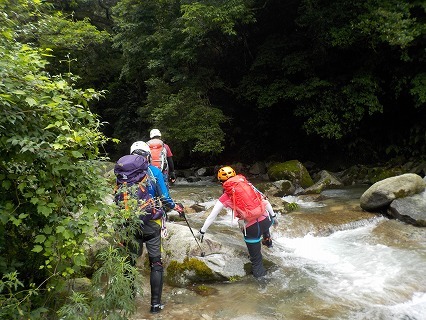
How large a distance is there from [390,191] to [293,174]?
16.9 feet

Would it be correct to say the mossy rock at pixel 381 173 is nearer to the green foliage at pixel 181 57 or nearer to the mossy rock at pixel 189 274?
the green foliage at pixel 181 57

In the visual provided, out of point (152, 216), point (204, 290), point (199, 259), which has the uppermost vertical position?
point (152, 216)

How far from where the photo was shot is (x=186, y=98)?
14984 mm

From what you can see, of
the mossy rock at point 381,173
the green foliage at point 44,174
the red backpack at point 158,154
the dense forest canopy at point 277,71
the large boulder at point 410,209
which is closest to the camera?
the green foliage at point 44,174

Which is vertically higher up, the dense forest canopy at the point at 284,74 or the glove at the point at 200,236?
the dense forest canopy at the point at 284,74

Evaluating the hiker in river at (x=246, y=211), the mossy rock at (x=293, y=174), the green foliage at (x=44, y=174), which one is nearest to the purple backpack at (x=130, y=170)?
the green foliage at (x=44, y=174)

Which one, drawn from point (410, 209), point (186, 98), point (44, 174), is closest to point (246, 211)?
point (44, 174)

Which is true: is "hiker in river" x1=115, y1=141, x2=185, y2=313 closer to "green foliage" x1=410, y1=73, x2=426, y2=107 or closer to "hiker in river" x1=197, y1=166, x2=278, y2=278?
"hiker in river" x1=197, y1=166, x2=278, y2=278

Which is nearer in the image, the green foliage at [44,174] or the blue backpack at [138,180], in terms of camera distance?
the green foliage at [44,174]

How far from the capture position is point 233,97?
19125mm

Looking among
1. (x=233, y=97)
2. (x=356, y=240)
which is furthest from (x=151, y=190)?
(x=233, y=97)

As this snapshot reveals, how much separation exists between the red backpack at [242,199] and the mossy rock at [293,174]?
27.8ft

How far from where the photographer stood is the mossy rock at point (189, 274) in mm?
5250

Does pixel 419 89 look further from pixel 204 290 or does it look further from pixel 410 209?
pixel 204 290
